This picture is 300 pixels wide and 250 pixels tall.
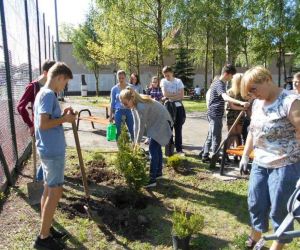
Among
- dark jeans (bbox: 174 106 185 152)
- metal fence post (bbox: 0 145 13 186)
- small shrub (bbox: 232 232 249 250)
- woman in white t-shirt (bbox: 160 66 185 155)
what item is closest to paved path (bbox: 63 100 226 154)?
dark jeans (bbox: 174 106 185 152)

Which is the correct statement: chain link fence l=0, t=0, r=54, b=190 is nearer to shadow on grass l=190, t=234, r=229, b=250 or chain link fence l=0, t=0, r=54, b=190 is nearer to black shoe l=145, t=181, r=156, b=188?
black shoe l=145, t=181, r=156, b=188

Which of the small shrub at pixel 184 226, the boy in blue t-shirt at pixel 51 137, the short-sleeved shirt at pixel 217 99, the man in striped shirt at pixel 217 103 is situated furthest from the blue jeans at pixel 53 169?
the short-sleeved shirt at pixel 217 99

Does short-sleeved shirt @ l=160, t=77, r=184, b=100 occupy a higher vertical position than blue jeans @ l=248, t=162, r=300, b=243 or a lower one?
higher

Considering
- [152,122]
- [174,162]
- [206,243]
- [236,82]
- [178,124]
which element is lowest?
[206,243]

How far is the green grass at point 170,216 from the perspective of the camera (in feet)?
13.1

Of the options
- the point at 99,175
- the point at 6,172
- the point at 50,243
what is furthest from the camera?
the point at 99,175

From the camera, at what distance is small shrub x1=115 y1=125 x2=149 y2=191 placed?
5.02 meters

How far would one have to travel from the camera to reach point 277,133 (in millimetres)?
3014

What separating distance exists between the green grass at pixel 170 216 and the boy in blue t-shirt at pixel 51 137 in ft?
1.90

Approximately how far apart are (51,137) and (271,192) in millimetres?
1944

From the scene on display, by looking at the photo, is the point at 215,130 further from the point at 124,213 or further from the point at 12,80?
the point at 12,80

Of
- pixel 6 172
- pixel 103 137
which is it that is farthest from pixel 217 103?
pixel 103 137

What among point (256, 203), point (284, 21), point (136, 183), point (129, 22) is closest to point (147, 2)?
point (129, 22)

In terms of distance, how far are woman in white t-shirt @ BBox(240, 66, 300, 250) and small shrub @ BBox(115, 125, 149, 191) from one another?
6.87 ft
